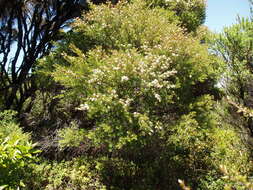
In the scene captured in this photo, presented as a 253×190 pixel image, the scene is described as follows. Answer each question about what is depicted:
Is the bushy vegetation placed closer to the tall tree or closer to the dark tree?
the tall tree

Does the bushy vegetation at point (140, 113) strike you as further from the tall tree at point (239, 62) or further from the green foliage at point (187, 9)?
the green foliage at point (187, 9)

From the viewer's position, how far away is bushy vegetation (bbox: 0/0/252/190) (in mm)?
4184

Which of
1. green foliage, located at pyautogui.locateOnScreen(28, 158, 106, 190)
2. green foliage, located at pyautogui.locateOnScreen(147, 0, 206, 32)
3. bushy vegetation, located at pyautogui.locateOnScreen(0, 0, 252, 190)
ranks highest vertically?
green foliage, located at pyautogui.locateOnScreen(147, 0, 206, 32)

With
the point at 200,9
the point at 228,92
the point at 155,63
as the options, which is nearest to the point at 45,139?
the point at 155,63

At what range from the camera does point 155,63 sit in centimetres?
416

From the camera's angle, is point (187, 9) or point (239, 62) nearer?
point (239, 62)

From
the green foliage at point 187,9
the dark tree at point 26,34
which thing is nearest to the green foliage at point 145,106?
the green foliage at point 187,9

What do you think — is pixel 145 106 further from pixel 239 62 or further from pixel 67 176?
pixel 239 62

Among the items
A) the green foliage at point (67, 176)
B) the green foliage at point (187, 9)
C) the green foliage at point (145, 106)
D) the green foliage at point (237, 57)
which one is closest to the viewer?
the green foliage at point (145, 106)

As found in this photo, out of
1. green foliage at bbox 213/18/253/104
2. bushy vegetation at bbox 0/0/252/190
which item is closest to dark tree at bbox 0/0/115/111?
bushy vegetation at bbox 0/0/252/190

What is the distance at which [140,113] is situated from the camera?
4199 millimetres

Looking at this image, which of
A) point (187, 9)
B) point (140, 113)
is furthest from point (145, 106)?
point (187, 9)

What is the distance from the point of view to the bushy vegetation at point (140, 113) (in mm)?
4184

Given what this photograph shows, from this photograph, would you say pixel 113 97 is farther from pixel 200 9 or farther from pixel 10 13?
pixel 10 13
